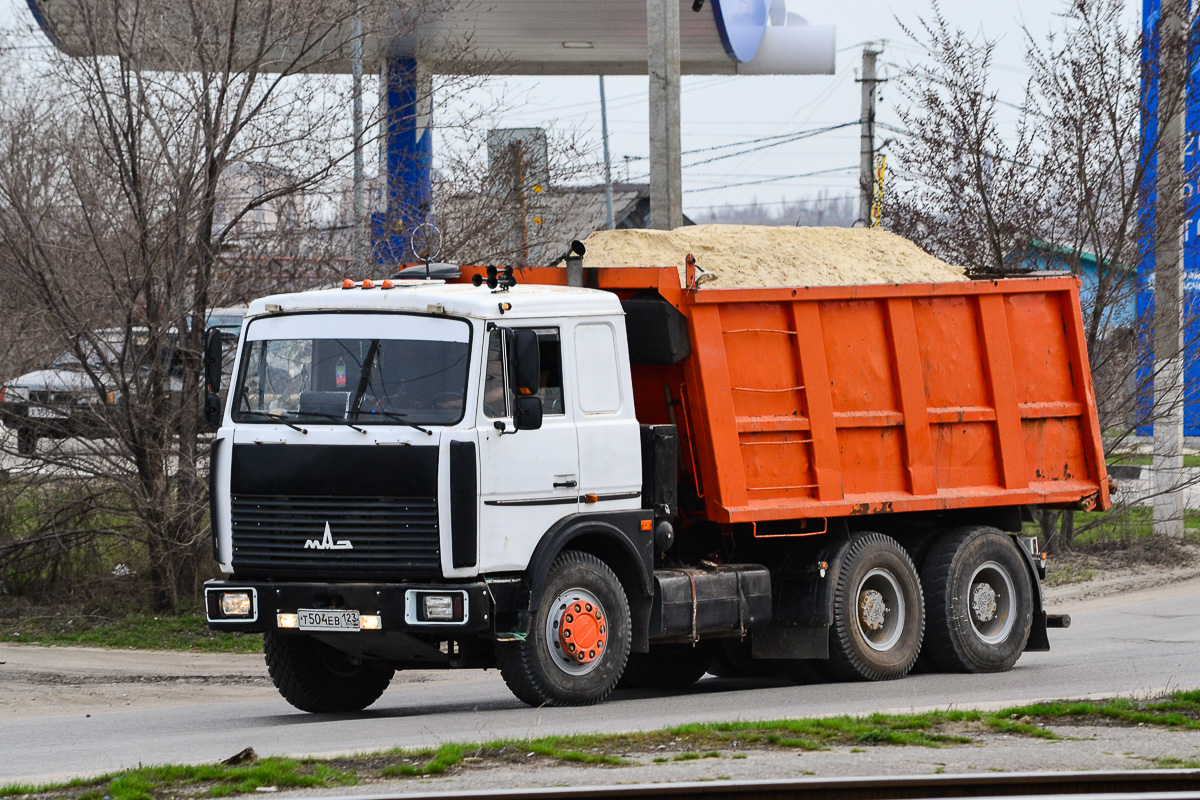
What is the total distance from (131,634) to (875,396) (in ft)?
23.9

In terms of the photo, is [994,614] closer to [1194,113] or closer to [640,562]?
[640,562]

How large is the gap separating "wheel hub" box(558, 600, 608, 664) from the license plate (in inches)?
49.8

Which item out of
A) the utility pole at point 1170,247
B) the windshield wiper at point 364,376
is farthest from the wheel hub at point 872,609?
the utility pole at point 1170,247

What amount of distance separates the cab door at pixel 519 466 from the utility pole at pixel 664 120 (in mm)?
7087

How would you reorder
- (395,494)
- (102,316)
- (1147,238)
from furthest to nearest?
(1147,238)
(102,316)
(395,494)

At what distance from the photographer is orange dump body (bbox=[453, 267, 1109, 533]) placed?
1108cm

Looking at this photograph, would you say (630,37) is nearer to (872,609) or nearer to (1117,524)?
(1117,524)

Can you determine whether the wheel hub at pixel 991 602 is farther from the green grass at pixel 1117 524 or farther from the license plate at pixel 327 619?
the green grass at pixel 1117 524

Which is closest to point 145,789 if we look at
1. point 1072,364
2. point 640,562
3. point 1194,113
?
point 640,562

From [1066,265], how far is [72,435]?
464 inches

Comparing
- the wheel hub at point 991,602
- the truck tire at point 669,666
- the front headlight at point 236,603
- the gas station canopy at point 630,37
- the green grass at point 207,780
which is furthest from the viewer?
the gas station canopy at point 630,37

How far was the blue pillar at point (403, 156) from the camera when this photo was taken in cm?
1689

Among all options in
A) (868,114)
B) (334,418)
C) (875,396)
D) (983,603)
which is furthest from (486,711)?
(868,114)

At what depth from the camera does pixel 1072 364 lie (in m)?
12.8
